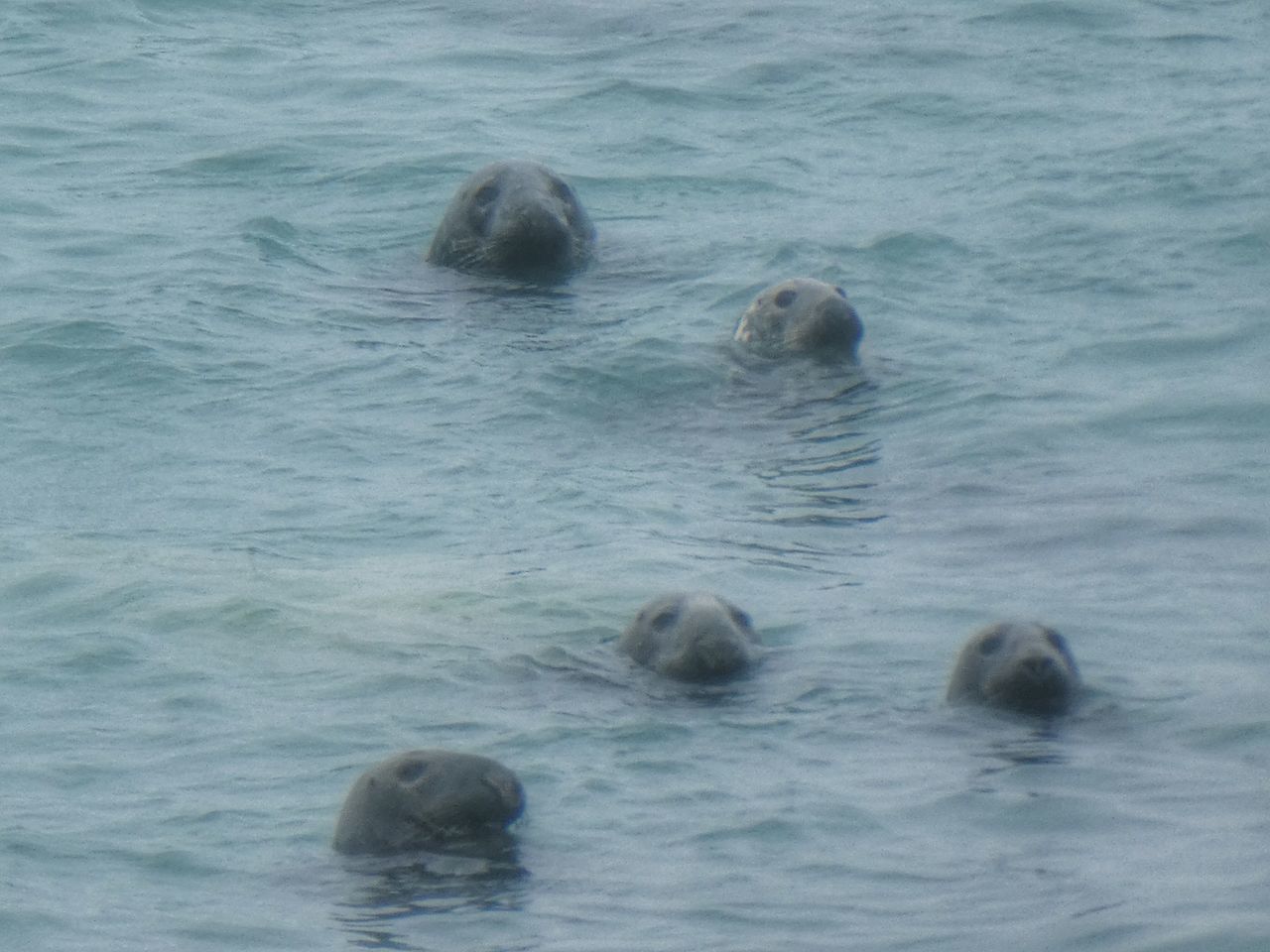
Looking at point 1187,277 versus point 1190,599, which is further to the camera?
point 1187,277

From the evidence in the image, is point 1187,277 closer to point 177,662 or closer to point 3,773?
point 177,662

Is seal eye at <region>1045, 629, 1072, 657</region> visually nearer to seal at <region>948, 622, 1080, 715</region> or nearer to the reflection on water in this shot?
seal at <region>948, 622, 1080, 715</region>

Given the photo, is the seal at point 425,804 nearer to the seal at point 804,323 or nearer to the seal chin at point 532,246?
the seal at point 804,323

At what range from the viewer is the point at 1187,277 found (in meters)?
16.3

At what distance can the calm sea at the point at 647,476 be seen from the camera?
900 cm

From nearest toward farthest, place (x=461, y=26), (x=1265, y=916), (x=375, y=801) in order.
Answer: (x=1265, y=916) < (x=375, y=801) < (x=461, y=26)

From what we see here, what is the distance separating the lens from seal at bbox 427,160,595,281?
16.4 metres

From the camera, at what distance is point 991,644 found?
404 inches

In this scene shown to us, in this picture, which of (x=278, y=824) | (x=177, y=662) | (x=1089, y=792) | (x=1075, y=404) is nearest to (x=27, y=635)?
(x=177, y=662)

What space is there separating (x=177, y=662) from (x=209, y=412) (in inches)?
137

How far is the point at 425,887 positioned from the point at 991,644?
2.47 metres

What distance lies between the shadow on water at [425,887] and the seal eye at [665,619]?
1.76 m

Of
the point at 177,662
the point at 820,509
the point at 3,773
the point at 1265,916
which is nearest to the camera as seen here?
the point at 1265,916

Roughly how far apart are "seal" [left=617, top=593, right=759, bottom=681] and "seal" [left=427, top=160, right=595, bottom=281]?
5670mm
